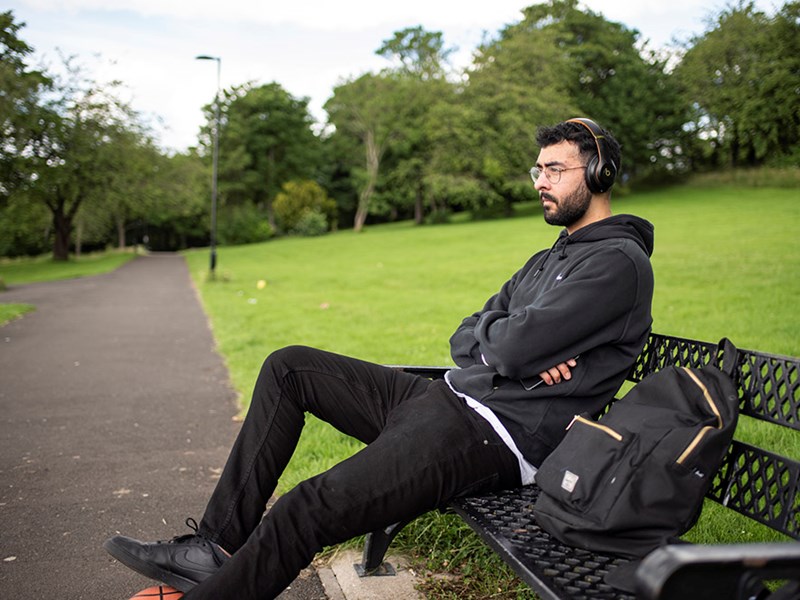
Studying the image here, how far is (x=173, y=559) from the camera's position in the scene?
2625 mm

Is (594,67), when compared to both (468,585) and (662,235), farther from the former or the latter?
(468,585)

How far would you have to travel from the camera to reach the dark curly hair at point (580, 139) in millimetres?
3031

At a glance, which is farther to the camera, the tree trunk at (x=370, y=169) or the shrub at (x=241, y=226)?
the tree trunk at (x=370, y=169)

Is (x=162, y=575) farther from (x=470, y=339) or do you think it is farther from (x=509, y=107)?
(x=509, y=107)

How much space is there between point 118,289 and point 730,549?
812 inches

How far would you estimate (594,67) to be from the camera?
177ft

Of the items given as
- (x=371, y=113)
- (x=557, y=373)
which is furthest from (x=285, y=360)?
(x=371, y=113)

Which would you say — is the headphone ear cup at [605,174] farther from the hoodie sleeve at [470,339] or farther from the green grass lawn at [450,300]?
the green grass lawn at [450,300]

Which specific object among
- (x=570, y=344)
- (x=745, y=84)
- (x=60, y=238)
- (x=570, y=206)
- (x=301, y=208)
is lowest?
(x=60, y=238)

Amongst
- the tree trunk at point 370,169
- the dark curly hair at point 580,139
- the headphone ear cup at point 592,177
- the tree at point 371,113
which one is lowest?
the headphone ear cup at point 592,177

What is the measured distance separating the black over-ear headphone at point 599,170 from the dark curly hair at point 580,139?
19 mm

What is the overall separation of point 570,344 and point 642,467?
71cm

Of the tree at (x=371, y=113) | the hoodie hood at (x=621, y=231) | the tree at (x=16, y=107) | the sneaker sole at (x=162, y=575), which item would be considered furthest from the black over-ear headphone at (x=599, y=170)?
the tree at (x=371, y=113)

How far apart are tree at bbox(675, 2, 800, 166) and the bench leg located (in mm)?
21138
